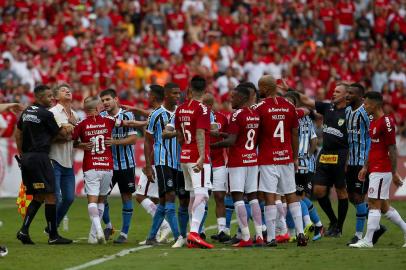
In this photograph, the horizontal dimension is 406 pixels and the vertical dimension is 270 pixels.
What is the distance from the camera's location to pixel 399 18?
3603 centimetres

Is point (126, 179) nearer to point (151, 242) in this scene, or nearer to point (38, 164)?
point (151, 242)

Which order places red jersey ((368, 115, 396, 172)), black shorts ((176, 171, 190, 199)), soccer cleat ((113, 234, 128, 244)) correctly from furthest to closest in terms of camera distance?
soccer cleat ((113, 234, 128, 244)), black shorts ((176, 171, 190, 199)), red jersey ((368, 115, 396, 172))

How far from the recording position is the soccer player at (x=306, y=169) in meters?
17.2

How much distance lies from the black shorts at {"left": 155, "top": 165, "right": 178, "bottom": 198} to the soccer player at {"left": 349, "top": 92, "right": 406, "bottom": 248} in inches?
109

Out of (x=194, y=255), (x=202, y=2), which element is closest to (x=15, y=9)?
(x=202, y=2)

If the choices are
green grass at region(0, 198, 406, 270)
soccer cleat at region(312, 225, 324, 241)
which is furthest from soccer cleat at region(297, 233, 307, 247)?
soccer cleat at region(312, 225, 324, 241)

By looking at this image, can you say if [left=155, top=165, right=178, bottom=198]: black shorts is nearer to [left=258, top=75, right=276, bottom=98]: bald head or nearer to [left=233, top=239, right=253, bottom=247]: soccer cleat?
[left=233, top=239, right=253, bottom=247]: soccer cleat

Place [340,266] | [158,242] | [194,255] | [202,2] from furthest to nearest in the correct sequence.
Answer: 1. [202,2]
2. [158,242]
3. [194,255]
4. [340,266]

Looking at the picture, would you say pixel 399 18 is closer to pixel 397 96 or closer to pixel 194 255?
pixel 397 96

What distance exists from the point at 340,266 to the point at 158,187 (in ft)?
12.6

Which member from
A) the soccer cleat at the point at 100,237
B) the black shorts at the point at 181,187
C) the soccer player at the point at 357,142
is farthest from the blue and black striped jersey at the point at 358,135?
the soccer cleat at the point at 100,237

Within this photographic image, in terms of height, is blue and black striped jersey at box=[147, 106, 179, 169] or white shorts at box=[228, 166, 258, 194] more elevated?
blue and black striped jersey at box=[147, 106, 179, 169]

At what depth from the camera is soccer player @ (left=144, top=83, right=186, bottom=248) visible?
52.0 ft

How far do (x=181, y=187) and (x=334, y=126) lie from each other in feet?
10.2
